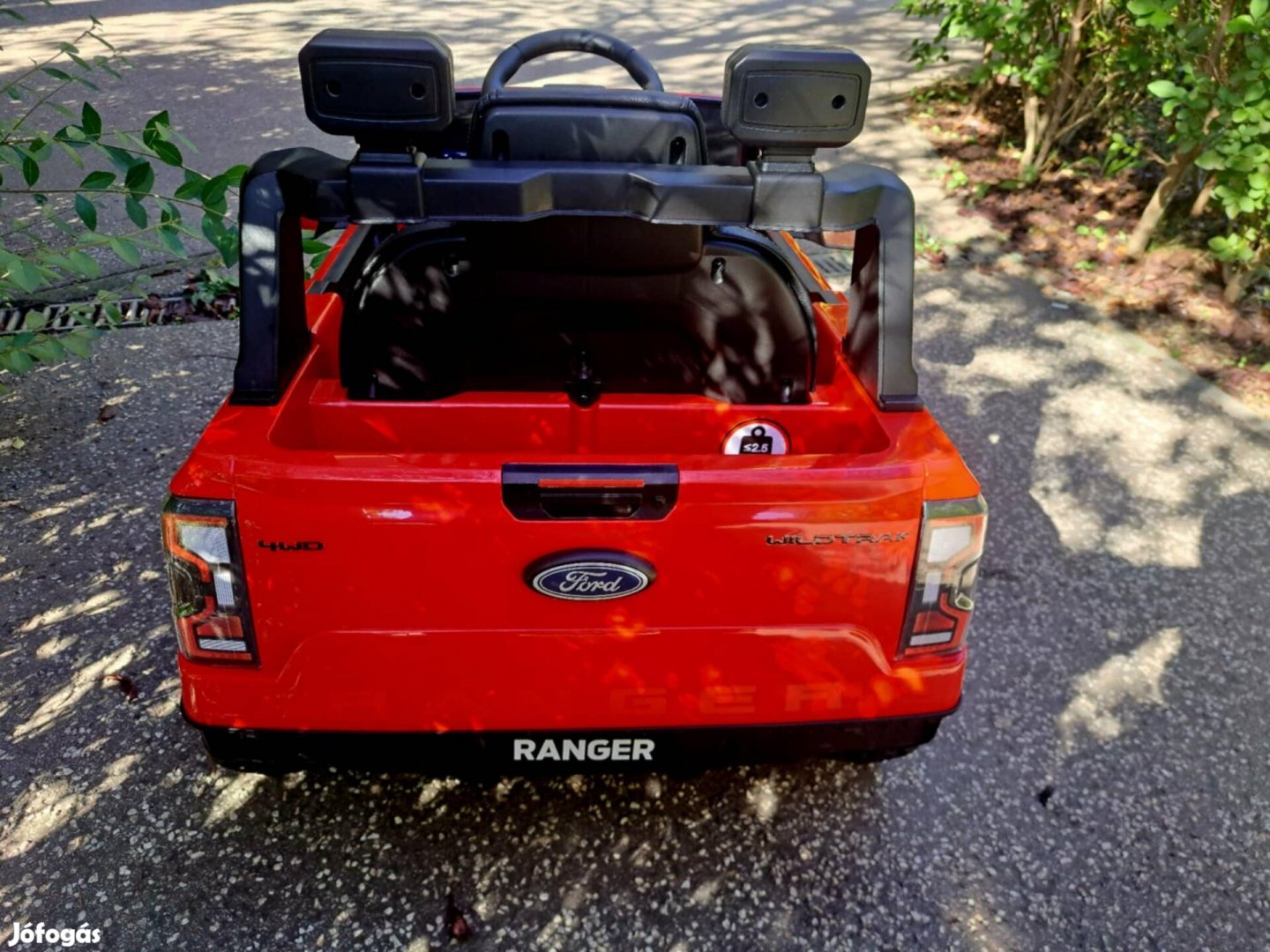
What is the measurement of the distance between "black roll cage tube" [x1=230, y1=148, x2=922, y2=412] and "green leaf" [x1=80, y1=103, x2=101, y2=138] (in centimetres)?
92

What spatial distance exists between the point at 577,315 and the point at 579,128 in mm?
540

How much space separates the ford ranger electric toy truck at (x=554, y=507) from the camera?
78.5 inches

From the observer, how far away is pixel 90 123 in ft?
9.28

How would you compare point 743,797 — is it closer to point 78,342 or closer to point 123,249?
point 123,249

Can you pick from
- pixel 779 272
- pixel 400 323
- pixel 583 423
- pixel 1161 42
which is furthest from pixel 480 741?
pixel 1161 42

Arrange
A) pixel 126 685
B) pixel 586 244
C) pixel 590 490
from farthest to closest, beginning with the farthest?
pixel 126 685, pixel 586 244, pixel 590 490

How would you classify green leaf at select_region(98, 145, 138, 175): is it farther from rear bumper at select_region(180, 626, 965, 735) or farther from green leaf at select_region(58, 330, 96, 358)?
rear bumper at select_region(180, 626, 965, 735)

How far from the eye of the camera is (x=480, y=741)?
225 centimetres

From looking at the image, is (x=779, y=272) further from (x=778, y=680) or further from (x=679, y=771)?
(x=679, y=771)

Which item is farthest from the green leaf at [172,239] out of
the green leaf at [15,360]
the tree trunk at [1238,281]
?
the tree trunk at [1238,281]

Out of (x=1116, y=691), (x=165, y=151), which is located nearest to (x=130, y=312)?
(x=165, y=151)

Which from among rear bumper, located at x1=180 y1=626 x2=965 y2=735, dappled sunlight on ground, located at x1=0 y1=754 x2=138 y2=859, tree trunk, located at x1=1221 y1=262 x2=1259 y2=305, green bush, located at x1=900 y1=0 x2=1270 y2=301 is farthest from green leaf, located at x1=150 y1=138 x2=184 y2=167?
tree trunk, located at x1=1221 y1=262 x2=1259 y2=305

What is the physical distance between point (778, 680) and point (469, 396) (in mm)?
1185

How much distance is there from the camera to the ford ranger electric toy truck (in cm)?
199
